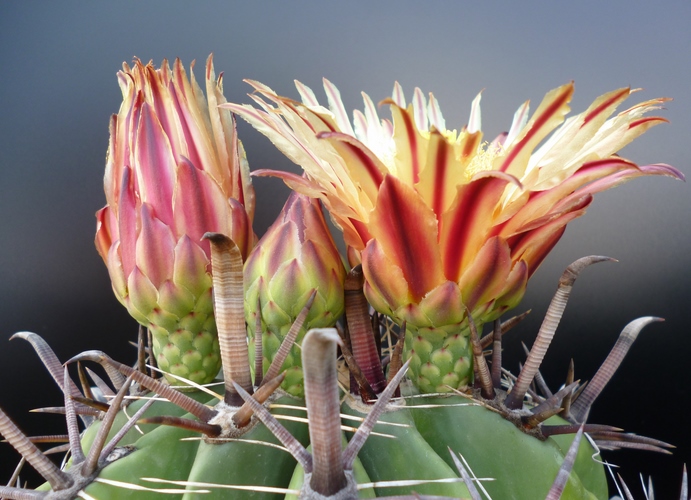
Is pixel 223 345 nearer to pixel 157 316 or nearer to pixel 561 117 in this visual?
pixel 157 316

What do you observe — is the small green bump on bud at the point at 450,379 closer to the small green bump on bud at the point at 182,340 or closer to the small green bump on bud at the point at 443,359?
the small green bump on bud at the point at 443,359

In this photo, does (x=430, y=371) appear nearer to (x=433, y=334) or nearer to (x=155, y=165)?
(x=433, y=334)

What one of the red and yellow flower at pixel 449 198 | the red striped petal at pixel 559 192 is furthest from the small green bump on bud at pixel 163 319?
the red striped petal at pixel 559 192

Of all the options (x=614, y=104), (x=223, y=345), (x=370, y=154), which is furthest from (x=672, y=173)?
(x=223, y=345)

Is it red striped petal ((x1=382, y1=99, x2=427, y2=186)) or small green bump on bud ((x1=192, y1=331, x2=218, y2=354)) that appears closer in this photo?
red striped petal ((x1=382, y1=99, x2=427, y2=186))

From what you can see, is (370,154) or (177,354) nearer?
(370,154)

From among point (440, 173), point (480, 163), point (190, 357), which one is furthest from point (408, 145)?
point (190, 357)

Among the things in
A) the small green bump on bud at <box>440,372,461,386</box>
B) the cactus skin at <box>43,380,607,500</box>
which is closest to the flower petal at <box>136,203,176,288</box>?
the cactus skin at <box>43,380,607,500</box>

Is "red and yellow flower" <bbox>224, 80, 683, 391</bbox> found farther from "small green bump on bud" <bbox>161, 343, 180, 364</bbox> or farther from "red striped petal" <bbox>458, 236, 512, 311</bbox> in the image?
"small green bump on bud" <bbox>161, 343, 180, 364</bbox>
